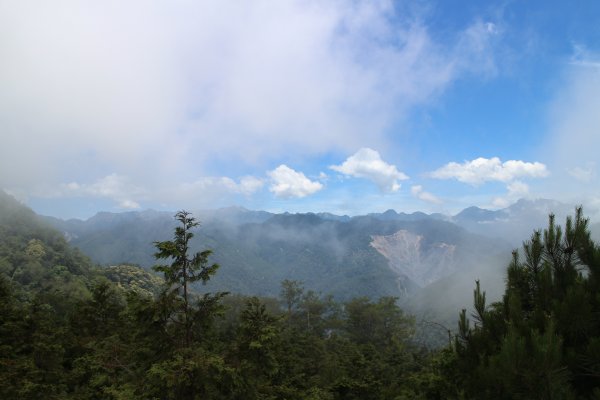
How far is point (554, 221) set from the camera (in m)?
7.01

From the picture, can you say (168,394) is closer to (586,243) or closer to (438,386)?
(438,386)

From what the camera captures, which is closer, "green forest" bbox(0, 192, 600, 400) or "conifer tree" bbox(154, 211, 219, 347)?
"green forest" bbox(0, 192, 600, 400)

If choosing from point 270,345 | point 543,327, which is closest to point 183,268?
point 270,345

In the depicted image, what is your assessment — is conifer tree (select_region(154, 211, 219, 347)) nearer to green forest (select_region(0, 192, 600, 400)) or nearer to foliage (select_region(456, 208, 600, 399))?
green forest (select_region(0, 192, 600, 400))

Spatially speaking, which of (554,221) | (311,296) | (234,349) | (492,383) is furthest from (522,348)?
(311,296)

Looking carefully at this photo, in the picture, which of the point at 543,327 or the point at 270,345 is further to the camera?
the point at 270,345

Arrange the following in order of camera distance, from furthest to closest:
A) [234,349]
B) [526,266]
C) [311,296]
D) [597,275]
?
[311,296] → [234,349] → [526,266] → [597,275]

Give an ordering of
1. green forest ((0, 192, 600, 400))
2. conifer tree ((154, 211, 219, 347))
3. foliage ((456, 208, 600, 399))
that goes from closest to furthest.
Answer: foliage ((456, 208, 600, 399)) < green forest ((0, 192, 600, 400)) < conifer tree ((154, 211, 219, 347))

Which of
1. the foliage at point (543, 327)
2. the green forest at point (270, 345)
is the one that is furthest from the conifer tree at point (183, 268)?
the foliage at point (543, 327)

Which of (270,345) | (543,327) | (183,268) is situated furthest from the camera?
(270,345)

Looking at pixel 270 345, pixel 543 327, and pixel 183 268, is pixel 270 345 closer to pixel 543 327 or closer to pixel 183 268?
pixel 183 268

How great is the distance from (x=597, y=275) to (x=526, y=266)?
1344mm

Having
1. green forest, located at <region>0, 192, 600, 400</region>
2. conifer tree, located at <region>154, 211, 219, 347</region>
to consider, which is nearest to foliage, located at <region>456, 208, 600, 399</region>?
green forest, located at <region>0, 192, 600, 400</region>

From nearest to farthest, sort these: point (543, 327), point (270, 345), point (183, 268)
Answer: point (543, 327)
point (183, 268)
point (270, 345)
